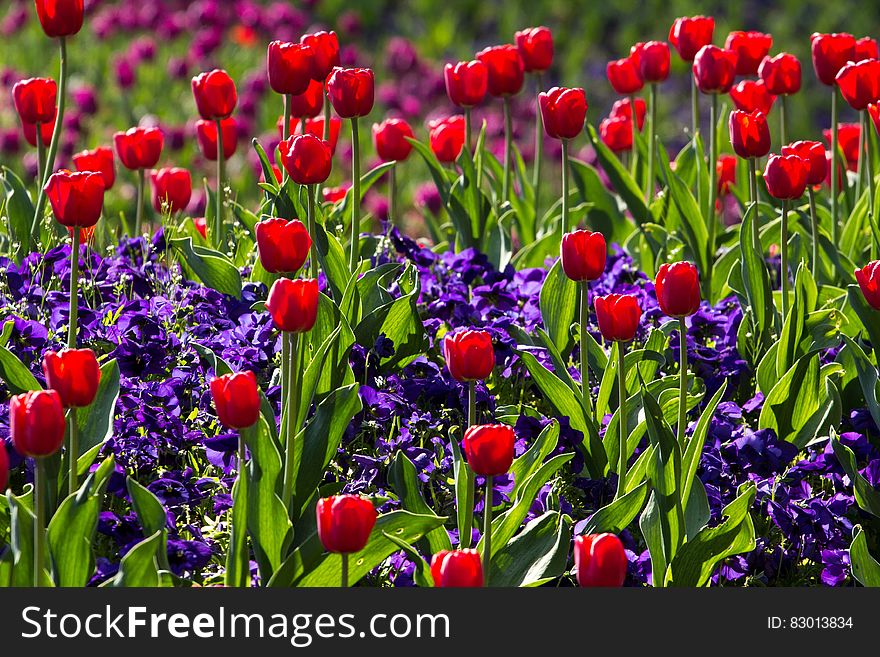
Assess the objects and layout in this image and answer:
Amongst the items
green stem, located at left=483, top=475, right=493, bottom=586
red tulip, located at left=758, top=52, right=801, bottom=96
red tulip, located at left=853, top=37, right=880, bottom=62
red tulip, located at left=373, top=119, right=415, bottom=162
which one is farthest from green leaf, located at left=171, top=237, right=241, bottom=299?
red tulip, located at left=853, top=37, right=880, bottom=62

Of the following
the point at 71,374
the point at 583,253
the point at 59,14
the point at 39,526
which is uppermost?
the point at 59,14

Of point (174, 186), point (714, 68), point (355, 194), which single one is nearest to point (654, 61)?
point (714, 68)

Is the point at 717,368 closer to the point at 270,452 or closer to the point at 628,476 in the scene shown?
the point at 628,476

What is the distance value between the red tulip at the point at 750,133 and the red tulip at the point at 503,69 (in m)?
0.83

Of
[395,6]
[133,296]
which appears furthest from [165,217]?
[395,6]

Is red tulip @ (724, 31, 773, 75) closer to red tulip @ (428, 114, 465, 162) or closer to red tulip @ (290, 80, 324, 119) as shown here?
red tulip @ (428, 114, 465, 162)

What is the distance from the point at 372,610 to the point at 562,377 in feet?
2.82

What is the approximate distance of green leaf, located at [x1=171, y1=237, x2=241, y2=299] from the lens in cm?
299

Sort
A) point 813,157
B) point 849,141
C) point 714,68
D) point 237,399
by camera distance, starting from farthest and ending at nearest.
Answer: point 849,141 → point 714,68 → point 813,157 → point 237,399

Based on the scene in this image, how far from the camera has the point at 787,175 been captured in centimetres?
265

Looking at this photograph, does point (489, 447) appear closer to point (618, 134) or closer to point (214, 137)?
point (214, 137)

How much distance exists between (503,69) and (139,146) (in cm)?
103

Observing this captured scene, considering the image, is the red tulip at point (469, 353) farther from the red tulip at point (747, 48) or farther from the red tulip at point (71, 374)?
the red tulip at point (747, 48)

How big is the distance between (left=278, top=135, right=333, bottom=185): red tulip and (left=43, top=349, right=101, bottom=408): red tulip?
0.65 m
